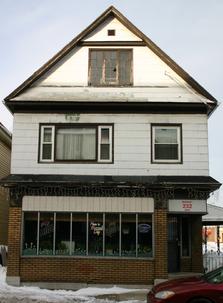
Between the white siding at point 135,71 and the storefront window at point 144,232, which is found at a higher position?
the white siding at point 135,71

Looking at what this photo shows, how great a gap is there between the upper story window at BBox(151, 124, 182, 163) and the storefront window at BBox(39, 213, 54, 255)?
4135mm

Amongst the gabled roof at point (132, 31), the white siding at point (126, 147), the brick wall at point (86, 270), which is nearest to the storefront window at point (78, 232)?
the brick wall at point (86, 270)

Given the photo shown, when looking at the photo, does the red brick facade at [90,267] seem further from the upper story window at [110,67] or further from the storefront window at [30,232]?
the upper story window at [110,67]

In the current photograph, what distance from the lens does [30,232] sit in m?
18.0

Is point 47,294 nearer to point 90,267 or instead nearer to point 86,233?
point 90,267

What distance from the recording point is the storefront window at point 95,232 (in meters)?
17.8

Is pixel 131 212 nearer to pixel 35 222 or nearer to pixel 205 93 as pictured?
pixel 35 222

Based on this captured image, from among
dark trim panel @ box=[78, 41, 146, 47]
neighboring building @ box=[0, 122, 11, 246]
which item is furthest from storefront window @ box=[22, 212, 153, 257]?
neighboring building @ box=[0, 122, 11, 246]

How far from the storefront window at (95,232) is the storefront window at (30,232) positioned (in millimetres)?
1851

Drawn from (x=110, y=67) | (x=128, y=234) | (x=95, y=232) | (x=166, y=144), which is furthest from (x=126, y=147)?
(x=110, y=67)

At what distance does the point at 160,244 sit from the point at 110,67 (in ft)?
22.1

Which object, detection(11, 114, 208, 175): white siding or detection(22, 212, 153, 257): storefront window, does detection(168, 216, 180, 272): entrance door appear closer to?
detection(22, 212, 153, 257): storefront window

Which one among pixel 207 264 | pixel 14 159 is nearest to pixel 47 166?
pixel 14 159

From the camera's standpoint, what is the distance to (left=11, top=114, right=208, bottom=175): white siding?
18.2 m
